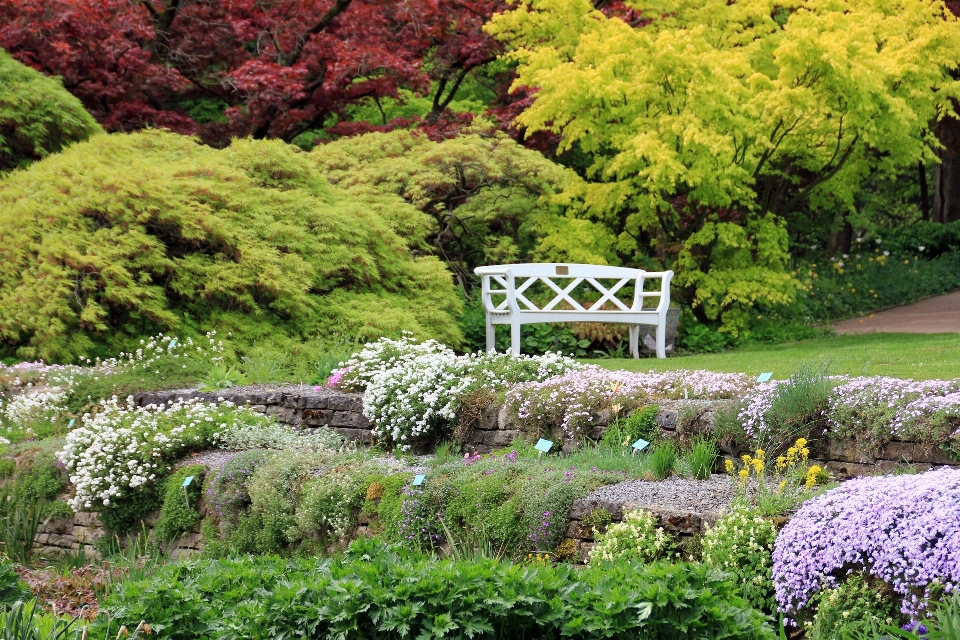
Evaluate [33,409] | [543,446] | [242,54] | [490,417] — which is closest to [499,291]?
[490,417]

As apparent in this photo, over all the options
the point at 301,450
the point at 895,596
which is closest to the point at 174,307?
the point at 301,450

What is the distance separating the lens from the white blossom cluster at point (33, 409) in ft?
27.6

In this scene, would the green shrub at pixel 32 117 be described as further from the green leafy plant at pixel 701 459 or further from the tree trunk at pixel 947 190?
the tree trunk at pixel 947 190

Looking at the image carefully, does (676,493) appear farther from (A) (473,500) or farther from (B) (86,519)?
(B) (86,519)

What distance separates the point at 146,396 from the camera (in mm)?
8461

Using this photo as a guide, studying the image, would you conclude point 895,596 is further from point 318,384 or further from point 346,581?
point 318,384

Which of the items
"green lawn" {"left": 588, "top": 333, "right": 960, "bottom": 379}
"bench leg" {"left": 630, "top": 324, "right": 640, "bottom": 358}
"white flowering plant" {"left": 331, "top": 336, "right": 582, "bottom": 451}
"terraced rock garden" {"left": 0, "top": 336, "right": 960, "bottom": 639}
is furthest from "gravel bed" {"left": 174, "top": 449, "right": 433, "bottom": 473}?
"bench leg" {"left": 630, "top": 324, "right": 640, "bottom": 358}

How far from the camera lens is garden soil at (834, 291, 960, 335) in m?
12.2

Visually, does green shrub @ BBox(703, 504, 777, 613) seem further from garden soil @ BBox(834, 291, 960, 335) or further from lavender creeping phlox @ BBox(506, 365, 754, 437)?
garden soil @ BBox(834, 291, 960, 335)

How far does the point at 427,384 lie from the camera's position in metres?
7.07

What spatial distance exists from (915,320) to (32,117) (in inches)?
438

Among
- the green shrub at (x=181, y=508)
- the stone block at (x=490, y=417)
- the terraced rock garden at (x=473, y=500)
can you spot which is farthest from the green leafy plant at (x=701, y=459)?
the green shrub at (x=181, y=508)

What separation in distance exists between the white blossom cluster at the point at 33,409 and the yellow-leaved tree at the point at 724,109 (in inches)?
254

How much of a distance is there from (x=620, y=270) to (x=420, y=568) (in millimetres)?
8437
